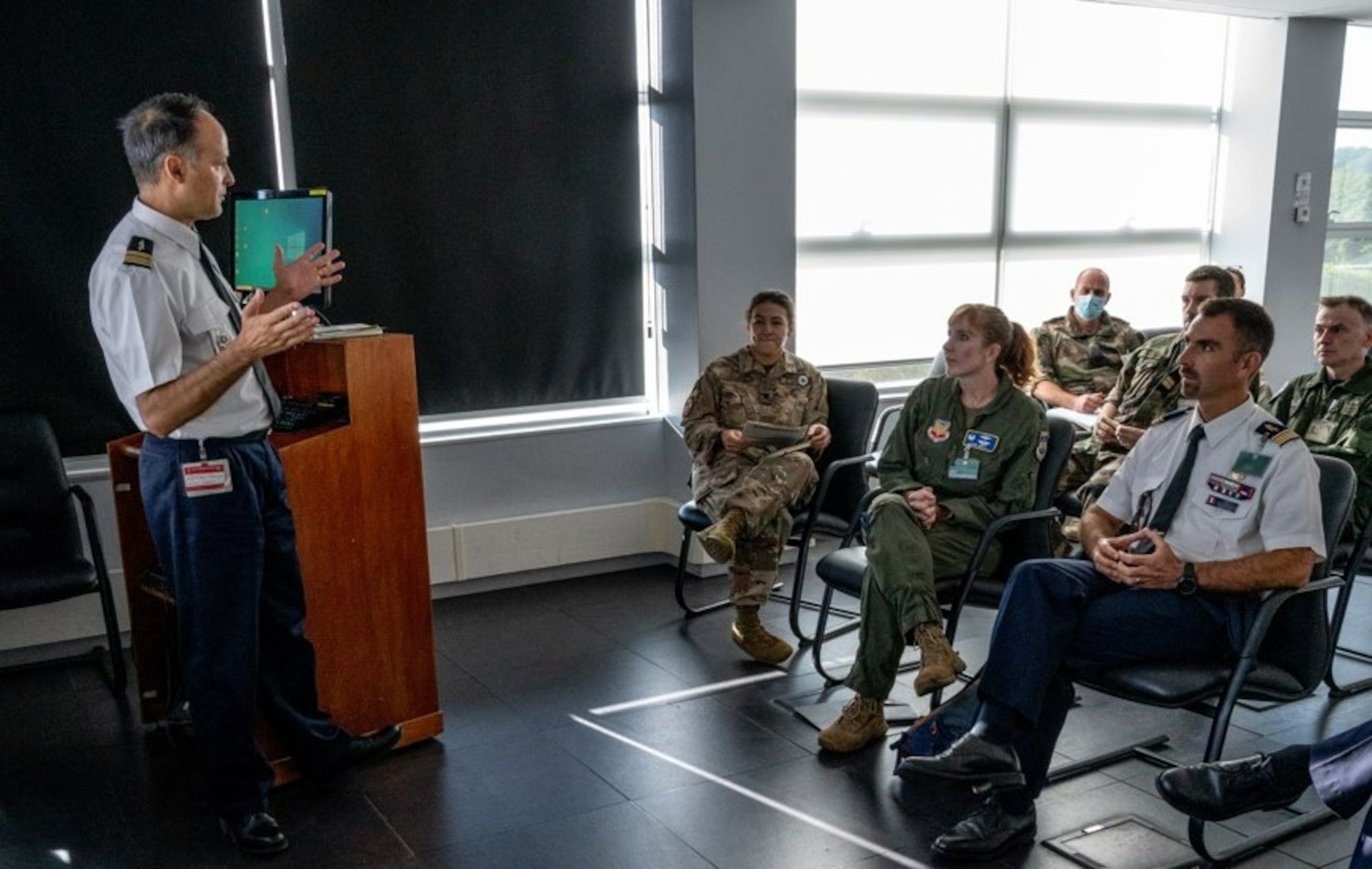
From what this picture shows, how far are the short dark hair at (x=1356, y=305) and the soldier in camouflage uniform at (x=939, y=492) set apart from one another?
1.11 metres

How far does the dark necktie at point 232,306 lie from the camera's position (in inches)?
103

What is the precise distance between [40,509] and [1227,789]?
3490 millimetres

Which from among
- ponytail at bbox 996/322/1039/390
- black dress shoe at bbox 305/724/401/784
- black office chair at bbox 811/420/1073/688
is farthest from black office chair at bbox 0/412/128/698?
ponytail at bbox 996/322/1039/390

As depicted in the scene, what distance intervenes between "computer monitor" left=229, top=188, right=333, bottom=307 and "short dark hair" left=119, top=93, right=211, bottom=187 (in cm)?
43

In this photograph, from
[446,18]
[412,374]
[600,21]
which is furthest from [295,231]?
[600,21]

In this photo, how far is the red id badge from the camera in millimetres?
2508

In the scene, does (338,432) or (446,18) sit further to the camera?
(446,18)

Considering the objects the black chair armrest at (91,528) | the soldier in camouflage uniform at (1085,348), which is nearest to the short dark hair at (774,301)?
the soldier in camouflage uniform at (1085,348)

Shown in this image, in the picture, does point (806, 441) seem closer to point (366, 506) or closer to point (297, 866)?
point (366, 506)

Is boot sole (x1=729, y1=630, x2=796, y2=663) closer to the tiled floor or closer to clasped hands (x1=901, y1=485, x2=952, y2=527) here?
the tiled floor

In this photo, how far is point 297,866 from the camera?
101 inches

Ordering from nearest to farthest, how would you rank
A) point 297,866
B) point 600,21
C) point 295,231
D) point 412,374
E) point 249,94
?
point 297,866 → point 295,231 → point 412,374 → point 249,94 → point 600,21

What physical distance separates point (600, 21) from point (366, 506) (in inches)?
97.5

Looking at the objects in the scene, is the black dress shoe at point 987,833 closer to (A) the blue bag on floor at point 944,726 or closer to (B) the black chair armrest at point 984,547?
(A) the blue bag on floor at point 944,726
